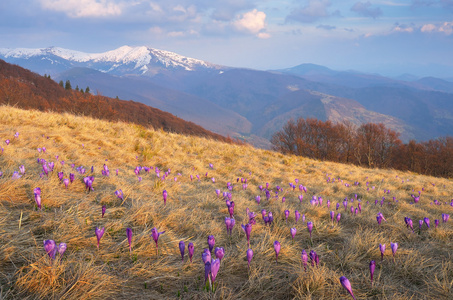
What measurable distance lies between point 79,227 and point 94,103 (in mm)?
48240

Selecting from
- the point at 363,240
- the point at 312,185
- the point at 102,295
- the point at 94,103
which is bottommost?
the point at 312,185

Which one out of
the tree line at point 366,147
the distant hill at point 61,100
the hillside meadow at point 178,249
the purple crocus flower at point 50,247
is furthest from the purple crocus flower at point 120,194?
the tree line at point 366,147

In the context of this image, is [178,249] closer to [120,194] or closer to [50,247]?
[50,247]

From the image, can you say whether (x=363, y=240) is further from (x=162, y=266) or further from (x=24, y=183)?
(x=24, y=183)

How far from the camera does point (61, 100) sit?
58.5 m

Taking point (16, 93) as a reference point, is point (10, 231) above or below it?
below

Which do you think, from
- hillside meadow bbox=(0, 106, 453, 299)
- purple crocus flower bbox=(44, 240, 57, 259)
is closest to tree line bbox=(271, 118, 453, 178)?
hillside meadow bbox=(0, 106, 453, 299)

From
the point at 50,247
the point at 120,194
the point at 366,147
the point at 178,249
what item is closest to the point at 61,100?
the point at 366,147

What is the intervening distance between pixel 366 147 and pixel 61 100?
66113mm

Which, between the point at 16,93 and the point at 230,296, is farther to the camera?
the point at 16,93

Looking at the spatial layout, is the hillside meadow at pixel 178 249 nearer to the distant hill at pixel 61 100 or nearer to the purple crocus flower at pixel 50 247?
the purple crocus flower at pixel 50 247

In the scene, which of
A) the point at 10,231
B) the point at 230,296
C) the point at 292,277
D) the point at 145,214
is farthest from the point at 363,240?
the point at 10,231

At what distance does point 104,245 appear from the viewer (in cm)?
226

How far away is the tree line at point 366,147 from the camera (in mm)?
41494
